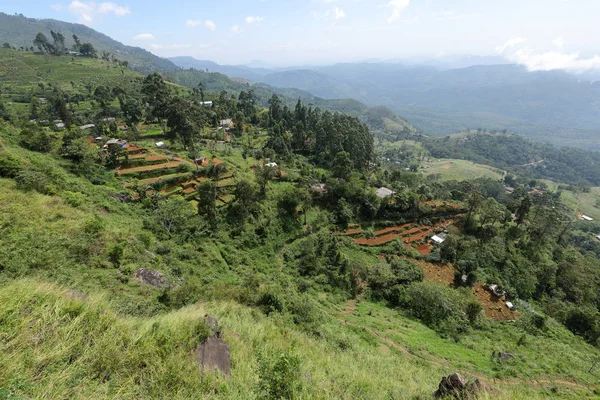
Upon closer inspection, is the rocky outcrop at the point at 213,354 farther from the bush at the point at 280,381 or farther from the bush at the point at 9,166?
the bush at the point at 9,166

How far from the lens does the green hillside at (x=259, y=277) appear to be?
6.59 meters

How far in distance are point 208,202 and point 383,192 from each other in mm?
26958

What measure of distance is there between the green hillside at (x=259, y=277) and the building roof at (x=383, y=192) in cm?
189

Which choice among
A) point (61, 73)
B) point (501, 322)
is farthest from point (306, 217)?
point (61, 73)

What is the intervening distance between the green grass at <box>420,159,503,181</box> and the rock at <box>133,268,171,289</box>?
125 metres

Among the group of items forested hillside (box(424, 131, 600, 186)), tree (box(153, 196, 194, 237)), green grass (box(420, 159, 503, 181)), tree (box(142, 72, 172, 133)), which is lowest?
forested hillside (box(424, 131, 600, 186))

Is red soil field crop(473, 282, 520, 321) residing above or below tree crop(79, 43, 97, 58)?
below

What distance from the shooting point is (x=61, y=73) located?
Answer: 92.2 metres

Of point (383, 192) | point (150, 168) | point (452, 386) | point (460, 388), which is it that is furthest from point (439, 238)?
point (150, 168)

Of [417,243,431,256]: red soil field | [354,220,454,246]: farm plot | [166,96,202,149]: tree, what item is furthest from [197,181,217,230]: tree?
[417,243,431,256]: red soil field

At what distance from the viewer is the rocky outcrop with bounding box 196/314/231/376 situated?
7.36 m

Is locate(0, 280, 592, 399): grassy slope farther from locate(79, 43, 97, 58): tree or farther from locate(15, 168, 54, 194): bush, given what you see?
locate(79, 43, 97, 58): tree

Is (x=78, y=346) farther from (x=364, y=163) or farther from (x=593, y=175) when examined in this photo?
(x=593, y=175)

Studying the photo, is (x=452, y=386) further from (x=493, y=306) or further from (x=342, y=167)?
(x=342, y=167)
